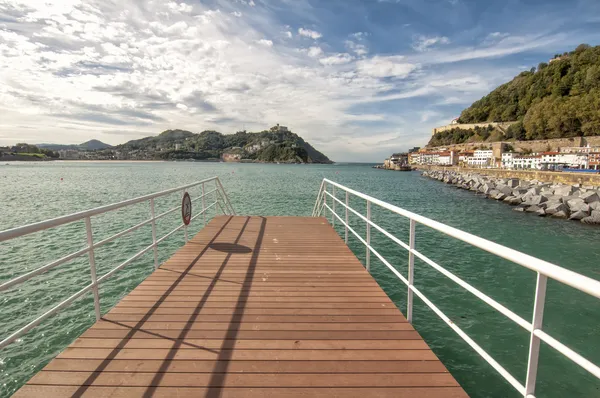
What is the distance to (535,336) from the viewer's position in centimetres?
148

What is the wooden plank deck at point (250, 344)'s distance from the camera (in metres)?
1.99

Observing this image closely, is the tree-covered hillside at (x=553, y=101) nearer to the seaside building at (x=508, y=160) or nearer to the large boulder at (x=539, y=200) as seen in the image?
the seaside building at (x=508, y=160)

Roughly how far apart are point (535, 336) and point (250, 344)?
74.8 inches

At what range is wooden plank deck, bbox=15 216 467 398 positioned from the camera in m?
1.99

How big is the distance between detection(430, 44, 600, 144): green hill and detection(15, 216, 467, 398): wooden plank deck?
87.0 meters

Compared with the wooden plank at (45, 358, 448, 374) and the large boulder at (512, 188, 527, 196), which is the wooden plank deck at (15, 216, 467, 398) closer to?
the wooden plank at (45, 358, 448, 374)

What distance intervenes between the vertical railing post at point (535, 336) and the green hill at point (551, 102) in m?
87.6

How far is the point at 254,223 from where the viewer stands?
308 inches

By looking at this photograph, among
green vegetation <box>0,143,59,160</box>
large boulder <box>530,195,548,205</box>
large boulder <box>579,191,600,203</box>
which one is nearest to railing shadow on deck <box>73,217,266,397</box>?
large boulder <box>579,191,600,203</box>

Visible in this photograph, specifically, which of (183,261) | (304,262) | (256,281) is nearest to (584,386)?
(304,262)

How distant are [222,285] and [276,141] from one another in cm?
19509

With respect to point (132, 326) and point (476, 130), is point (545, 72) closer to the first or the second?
point (476, 130)

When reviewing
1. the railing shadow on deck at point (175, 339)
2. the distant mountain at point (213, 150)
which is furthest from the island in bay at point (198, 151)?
the railing shadow on deck at point (175, 339)

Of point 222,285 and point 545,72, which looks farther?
point 545,72
